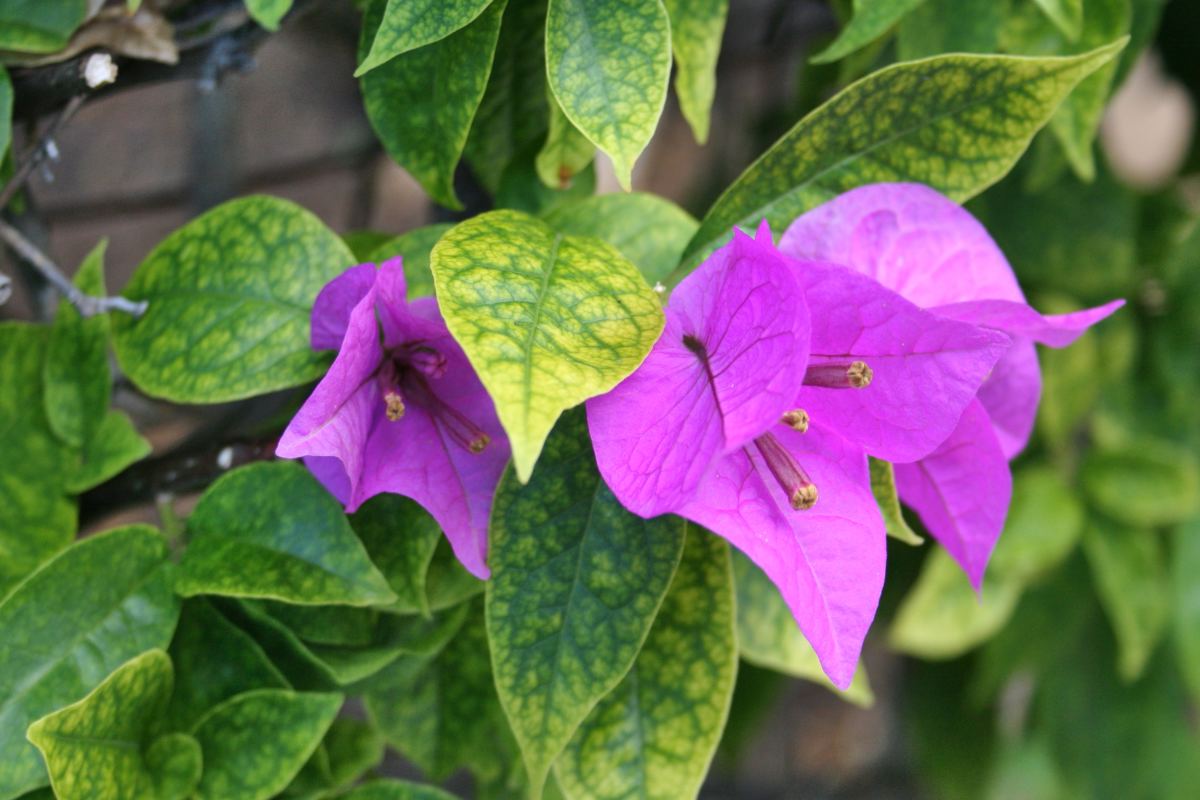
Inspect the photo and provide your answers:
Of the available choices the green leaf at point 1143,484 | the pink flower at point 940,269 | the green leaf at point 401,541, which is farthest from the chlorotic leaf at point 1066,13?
the green leaf at point 1143,484

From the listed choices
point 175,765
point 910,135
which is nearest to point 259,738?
point 175,765

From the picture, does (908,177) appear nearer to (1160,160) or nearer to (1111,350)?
(1111,350)

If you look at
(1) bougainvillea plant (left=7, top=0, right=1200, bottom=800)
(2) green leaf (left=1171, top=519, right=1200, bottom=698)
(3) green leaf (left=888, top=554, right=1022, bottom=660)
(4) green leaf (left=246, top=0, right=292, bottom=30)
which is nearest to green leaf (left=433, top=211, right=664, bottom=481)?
(1) bougainvillea plant (left=7, top=0, right=1200, bottom=800)

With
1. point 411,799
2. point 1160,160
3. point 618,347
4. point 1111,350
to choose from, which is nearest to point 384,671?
point 411,799

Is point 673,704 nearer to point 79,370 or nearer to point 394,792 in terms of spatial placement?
point 394,792

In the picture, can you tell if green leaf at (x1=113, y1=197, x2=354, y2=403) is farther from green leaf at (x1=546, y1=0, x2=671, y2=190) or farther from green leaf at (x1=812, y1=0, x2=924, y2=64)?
green leaf at (x1=812, y1=0, x2=924, y2=64)

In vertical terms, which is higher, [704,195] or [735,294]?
[735,294]
